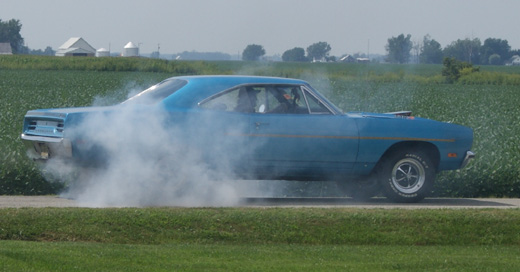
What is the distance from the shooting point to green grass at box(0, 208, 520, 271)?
22.5 feet

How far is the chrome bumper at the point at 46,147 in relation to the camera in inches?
377

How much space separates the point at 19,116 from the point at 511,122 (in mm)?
12146

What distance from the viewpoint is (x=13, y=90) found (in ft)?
109

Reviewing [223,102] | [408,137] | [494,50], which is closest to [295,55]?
[408,137]

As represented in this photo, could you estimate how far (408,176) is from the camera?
1077 cm

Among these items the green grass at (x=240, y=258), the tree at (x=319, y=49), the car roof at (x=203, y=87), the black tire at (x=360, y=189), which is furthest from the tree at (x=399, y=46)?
the green grass at (x=240, y=258)

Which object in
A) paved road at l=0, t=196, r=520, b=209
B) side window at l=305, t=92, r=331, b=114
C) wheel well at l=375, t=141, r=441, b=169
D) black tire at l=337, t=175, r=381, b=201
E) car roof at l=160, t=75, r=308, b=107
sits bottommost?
paved road at l=0, t=196, r=520, b=209

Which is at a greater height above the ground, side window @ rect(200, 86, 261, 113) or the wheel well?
side window @ rect(200, 86, 261, 113)

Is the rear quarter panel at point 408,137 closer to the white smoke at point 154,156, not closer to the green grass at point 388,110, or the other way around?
the white smoke at point 154,156

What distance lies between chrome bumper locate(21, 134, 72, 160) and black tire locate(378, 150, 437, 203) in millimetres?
3865

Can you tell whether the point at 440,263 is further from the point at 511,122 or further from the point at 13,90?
the point at 13,90

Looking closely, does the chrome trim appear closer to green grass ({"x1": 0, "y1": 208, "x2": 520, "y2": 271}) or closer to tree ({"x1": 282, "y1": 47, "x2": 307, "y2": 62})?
green grass ({"x1": 0, "y1": 208, "x2": 520, "y2": 271})

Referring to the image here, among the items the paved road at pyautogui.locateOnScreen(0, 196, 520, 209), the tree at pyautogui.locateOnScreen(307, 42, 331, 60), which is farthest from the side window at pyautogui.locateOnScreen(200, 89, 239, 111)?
the tree at pyautogui.locateOnScreen(307, 42, 331, 60)

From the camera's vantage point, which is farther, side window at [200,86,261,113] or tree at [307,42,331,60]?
tree at [307,42,331,60]
